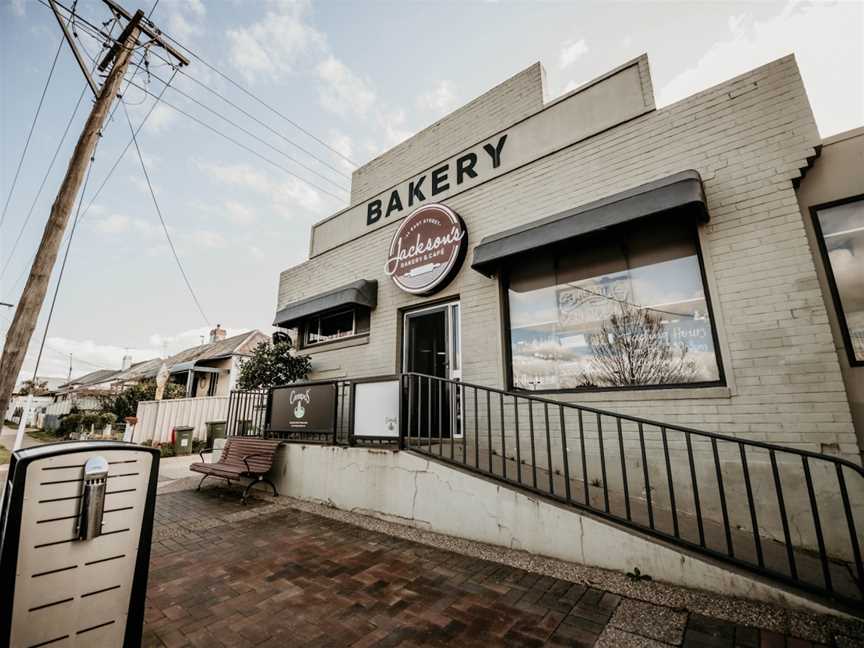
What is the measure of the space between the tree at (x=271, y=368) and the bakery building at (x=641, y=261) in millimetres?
1326

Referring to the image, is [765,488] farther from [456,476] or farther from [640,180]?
[640,180]

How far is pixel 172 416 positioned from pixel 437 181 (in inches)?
442

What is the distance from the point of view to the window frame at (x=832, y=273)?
3.59 m

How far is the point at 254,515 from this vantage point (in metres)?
4.90

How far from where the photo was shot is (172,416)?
12.2 meters

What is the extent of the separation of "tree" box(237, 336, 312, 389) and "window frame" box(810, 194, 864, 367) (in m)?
7.77

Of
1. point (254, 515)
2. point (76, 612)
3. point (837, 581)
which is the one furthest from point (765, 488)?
point (254, 515)

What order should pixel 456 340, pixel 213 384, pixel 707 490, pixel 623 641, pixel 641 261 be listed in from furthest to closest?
pixel 213 384 < pixel 456 340 < pixel 641 261 < pixel 707 490 < pixel 623 641

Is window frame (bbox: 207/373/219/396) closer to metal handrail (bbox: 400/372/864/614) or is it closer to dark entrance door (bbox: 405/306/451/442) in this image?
dark entrance door (bbox: 405/306/451/442)

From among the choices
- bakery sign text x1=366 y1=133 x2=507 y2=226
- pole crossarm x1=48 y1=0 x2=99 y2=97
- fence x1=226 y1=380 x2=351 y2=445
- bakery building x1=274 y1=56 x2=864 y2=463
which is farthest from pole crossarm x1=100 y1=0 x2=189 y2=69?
fence x1=226 y1=380 x2=351 y2=445

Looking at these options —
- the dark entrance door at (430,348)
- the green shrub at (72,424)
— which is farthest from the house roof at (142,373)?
the dark entrance door at (430,348)

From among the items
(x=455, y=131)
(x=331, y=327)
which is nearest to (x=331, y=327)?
(x=331, y=327)

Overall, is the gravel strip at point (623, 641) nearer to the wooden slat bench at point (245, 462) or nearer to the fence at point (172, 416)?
the wooden slat bench at point (245, 462)

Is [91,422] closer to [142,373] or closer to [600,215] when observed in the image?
[142,373]
